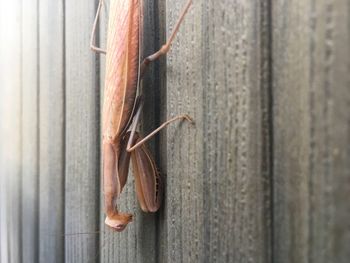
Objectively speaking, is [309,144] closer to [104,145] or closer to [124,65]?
[124,65]

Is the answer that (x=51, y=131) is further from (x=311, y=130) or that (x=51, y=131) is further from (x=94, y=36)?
(x=311, y=130)

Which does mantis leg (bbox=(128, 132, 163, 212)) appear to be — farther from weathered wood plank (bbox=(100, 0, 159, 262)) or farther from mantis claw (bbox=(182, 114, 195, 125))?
mantis claw (bbox=(182, 114, 195, 125))

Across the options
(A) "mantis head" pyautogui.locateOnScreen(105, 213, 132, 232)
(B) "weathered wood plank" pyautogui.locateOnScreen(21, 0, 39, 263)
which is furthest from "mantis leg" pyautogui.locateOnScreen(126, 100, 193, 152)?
(B) "weathered wood plank" pyautogui.locateOnScreen(21, 0, 39, 263)

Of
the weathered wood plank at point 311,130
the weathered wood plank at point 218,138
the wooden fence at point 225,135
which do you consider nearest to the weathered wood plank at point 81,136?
the wooden fence at point 225,135

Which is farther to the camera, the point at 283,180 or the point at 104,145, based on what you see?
the point at 104,145

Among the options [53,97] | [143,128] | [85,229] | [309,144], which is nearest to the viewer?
[309,144]

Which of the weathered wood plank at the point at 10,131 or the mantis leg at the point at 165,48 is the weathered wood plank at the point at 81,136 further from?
the weathered wood plank at the point at 10,131

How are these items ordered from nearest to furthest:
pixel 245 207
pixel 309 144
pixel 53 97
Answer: pixel 309 144
pixel 245 207
pixel 53 97

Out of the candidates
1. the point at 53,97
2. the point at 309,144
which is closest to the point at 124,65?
the point at 309,144
